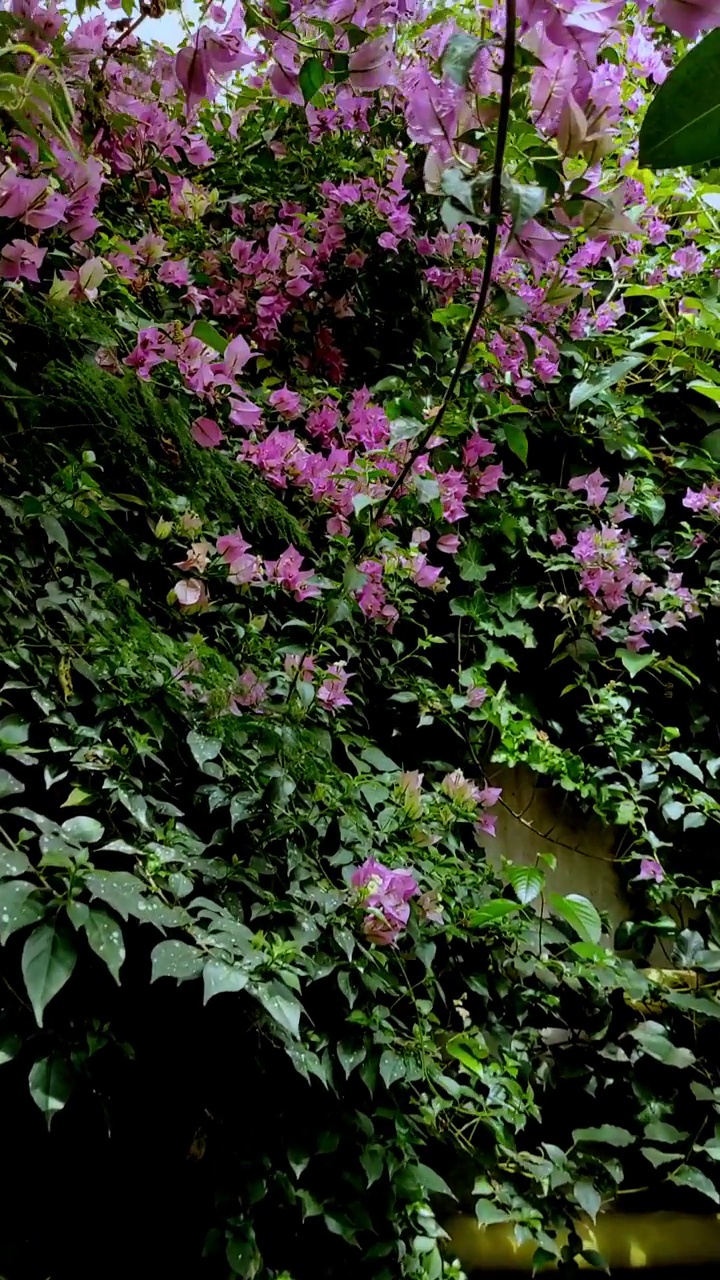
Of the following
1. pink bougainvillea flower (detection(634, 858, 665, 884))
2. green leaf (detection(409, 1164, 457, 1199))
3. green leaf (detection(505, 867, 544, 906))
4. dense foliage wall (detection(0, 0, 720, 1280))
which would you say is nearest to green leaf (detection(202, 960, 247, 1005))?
dense foliage wall (detection(0, 0, 720, 1280))

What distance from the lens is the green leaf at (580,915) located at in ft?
3.51

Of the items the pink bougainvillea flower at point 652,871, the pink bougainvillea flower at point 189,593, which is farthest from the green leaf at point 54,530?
the pink bougainvillea flower at point 652,871

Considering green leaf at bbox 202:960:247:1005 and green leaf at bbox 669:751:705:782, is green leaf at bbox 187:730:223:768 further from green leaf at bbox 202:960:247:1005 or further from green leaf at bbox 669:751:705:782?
green leaf at bbox 669:751:705:782

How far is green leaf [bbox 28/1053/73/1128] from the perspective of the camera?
0.62 m

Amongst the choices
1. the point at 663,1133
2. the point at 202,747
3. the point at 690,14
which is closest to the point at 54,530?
the point at 202,747

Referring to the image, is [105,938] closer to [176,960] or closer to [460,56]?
[176,960]

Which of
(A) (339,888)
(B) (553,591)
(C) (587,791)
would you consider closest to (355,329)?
(B) (553,591)

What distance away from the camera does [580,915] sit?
1.08 m

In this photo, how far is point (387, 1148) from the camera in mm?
838

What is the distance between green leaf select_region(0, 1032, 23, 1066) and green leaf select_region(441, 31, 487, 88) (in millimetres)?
734

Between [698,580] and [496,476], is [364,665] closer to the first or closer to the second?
[496,476]

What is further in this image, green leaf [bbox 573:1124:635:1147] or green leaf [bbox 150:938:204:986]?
green leaf [bbox 573:1124:635:1147]

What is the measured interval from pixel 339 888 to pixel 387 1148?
0.27 meters

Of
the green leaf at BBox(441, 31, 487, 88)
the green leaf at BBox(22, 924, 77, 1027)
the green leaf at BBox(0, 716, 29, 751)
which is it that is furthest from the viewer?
the green leaf at BBox(0, 716, 29, 751)
